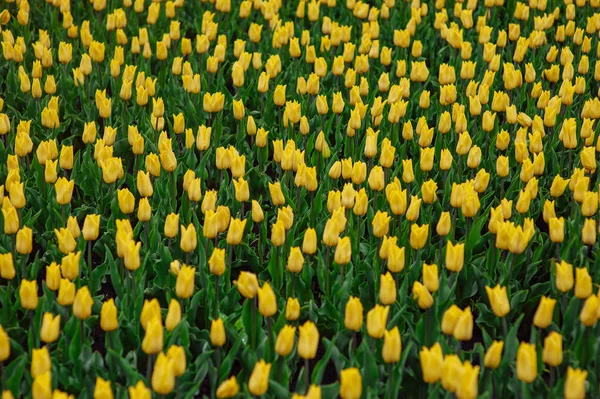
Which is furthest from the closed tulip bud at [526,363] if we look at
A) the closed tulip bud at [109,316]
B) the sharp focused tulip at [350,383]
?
the closed tulip bud at [109,316]

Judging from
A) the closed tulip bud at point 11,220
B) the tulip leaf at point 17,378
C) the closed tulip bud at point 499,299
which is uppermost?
the closed tulip bud at point 499,299

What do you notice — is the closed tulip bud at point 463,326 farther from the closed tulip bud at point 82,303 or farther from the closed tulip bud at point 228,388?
the closed tulip bud at point 82,303

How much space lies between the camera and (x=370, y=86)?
5855 mm

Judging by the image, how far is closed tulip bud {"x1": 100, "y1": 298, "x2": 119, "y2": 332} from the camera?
121 inches

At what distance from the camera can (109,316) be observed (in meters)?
3.10

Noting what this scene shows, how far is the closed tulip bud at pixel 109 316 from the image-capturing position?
3.07 metres

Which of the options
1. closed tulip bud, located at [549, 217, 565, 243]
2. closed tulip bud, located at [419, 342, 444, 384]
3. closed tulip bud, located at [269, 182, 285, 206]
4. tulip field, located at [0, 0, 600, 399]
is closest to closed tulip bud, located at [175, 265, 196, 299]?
tulip field, located at [0, 0, 600, 399]

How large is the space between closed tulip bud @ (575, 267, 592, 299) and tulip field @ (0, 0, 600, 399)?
13 millimetres

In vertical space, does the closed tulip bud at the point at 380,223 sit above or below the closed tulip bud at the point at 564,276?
below

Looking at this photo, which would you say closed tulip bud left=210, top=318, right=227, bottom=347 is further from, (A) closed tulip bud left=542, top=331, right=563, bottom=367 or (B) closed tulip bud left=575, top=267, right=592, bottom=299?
(B) closed tulip bud left=575, top=267, right=592, bottom=299

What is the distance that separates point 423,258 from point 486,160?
101 centimetres

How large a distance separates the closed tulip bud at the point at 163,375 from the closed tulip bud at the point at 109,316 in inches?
15.9

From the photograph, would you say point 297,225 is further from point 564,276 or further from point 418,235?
point 564,276

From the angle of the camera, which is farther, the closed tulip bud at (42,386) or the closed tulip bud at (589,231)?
the closed tulip bud at (589,231)
